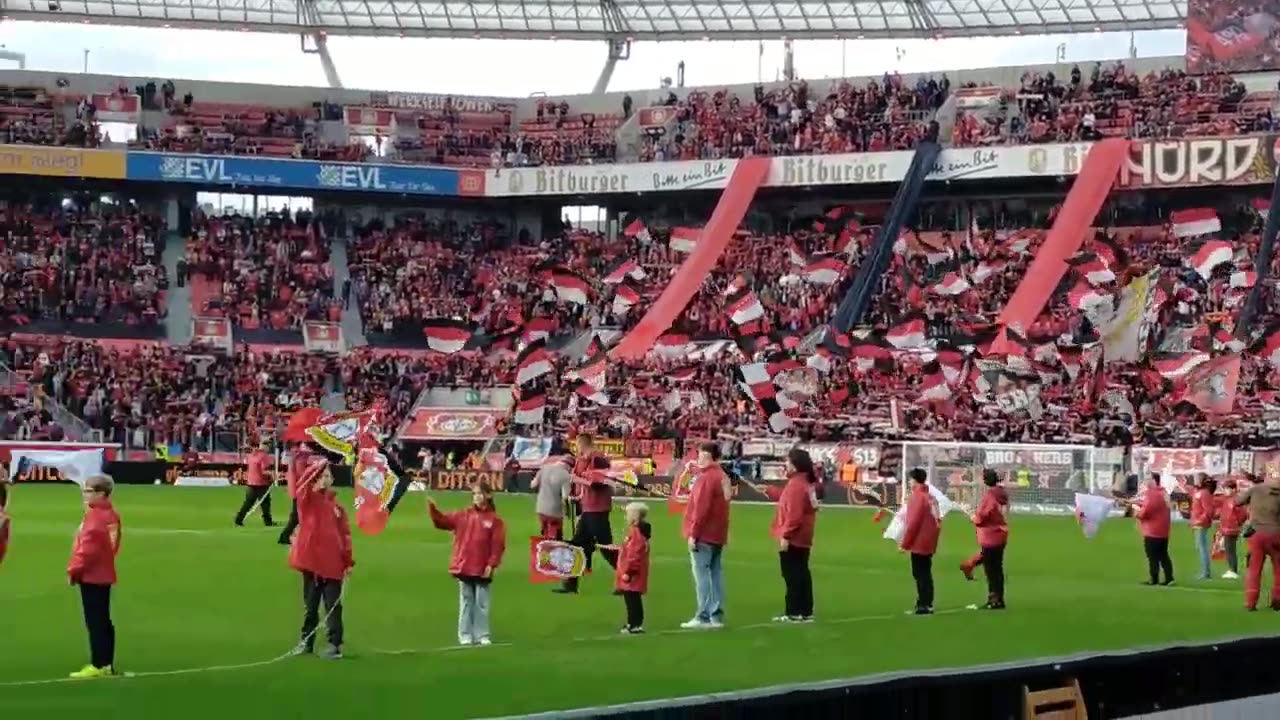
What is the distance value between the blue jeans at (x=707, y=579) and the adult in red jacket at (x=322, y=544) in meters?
4.72

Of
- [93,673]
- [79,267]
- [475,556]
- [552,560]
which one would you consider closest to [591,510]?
[552,560]

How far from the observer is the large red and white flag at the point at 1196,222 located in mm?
59219

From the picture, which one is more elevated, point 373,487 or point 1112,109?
point 1112,109

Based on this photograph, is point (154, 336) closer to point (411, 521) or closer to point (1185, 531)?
point (411, 521)

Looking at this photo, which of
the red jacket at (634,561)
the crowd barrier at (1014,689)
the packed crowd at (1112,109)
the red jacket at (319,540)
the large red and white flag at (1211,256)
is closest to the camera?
the crowd barrier at (1014,689)

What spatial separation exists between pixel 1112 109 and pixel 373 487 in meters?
48.5

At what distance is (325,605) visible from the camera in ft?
59.8

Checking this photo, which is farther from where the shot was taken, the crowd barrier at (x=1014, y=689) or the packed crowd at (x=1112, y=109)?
the packed crowd at (x=1112, y=109)

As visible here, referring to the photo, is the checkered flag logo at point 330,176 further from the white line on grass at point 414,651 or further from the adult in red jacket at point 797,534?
the adult in red jacket at point 797,534

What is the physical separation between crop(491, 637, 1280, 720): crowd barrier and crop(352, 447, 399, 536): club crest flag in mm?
9163

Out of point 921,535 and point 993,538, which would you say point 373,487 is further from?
point 993,538

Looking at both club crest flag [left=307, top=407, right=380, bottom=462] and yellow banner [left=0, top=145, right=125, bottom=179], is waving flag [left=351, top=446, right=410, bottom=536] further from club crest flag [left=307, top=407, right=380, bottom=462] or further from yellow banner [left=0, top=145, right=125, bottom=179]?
yellow banner [left=0, top=145, right=125, bottom=179]

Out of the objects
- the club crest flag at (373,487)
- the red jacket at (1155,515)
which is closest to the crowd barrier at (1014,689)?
the club crest flag at (373,487)

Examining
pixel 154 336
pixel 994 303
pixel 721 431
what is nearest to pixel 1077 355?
pixel 994 303
